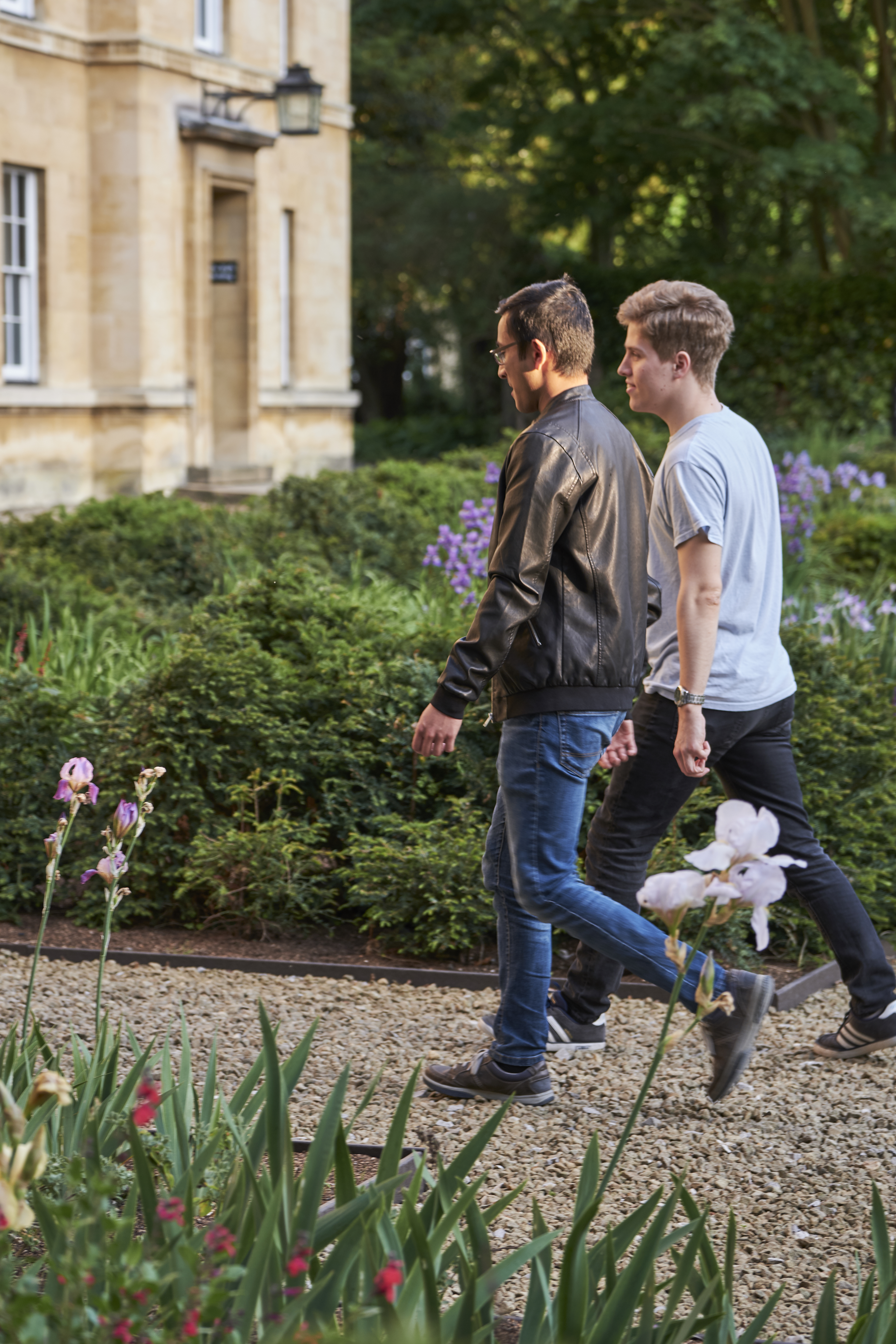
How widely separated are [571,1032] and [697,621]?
113cm

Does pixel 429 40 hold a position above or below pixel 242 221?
above

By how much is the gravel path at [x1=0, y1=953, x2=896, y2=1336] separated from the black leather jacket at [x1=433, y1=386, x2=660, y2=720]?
917 millimetres

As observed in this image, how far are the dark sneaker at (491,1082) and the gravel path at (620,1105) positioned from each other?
0.03 meters

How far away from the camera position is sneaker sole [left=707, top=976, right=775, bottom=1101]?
308 centimetres

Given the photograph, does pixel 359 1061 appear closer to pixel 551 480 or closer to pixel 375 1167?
pixel 375 1167

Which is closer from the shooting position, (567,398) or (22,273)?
(567,398)

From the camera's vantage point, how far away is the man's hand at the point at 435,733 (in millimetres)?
3023

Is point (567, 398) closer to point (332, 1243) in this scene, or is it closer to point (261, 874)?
point (332, 1243)

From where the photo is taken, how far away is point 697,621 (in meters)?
3.22

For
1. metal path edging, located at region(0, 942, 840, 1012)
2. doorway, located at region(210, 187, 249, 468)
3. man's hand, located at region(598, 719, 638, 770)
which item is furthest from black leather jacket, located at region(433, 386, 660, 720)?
doorway, located at region(210, 187, 249, 468)

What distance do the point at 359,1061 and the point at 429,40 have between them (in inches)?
1097

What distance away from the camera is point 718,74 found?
2067 centimetres

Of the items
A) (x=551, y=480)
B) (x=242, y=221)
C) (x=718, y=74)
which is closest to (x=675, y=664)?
(x=551, y=480)

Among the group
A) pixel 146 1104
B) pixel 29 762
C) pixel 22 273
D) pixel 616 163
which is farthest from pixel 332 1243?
pixel 616 163
